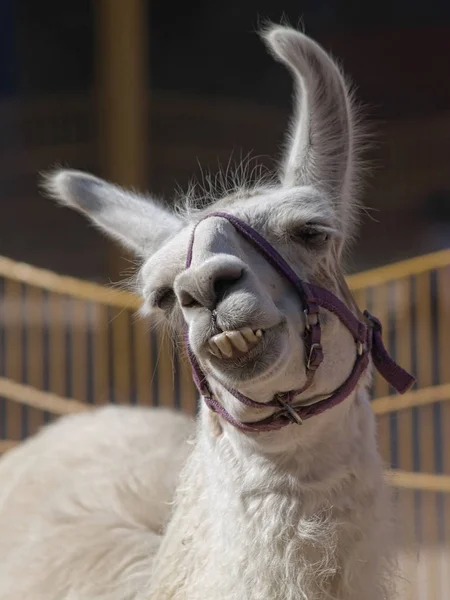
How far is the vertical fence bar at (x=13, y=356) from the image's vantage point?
651 centimetres

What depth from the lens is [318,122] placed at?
7.68ft

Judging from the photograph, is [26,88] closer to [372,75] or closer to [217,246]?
[372,75]

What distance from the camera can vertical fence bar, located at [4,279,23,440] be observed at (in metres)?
6.51

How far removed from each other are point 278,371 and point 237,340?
113 millimetres

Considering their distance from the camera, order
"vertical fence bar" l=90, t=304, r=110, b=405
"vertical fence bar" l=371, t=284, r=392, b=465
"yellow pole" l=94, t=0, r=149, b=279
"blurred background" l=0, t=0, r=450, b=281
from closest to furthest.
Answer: "vertical fence bar" l=371, t=284, r=392, b=465, "vertical fence bar" l=90, t=304, r=110, b=405, "yellow pole" l=94, t=0, r=149, b=279, "blurred background" l=0, t=0, r=450, b=281

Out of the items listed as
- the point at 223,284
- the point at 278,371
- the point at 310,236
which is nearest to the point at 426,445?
the point at 310,236

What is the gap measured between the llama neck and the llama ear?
516mm

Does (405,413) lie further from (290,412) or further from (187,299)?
(187,299)

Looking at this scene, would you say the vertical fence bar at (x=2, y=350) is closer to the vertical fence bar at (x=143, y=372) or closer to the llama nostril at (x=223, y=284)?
the vertical fence bar at (x=143, y=372)

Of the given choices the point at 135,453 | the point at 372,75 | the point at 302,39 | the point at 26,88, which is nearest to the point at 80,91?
the point at 26,88

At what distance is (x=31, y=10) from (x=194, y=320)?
12.1 meters

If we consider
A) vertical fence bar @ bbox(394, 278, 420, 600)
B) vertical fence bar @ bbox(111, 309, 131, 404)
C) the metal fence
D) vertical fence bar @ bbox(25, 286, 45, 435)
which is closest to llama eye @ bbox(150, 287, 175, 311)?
the metal fence

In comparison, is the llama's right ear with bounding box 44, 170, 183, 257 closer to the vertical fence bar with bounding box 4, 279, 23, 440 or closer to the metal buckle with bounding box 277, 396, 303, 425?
the metal buckle with bounding box 277, 396, 303, 425

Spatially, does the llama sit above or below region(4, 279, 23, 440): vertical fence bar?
above
